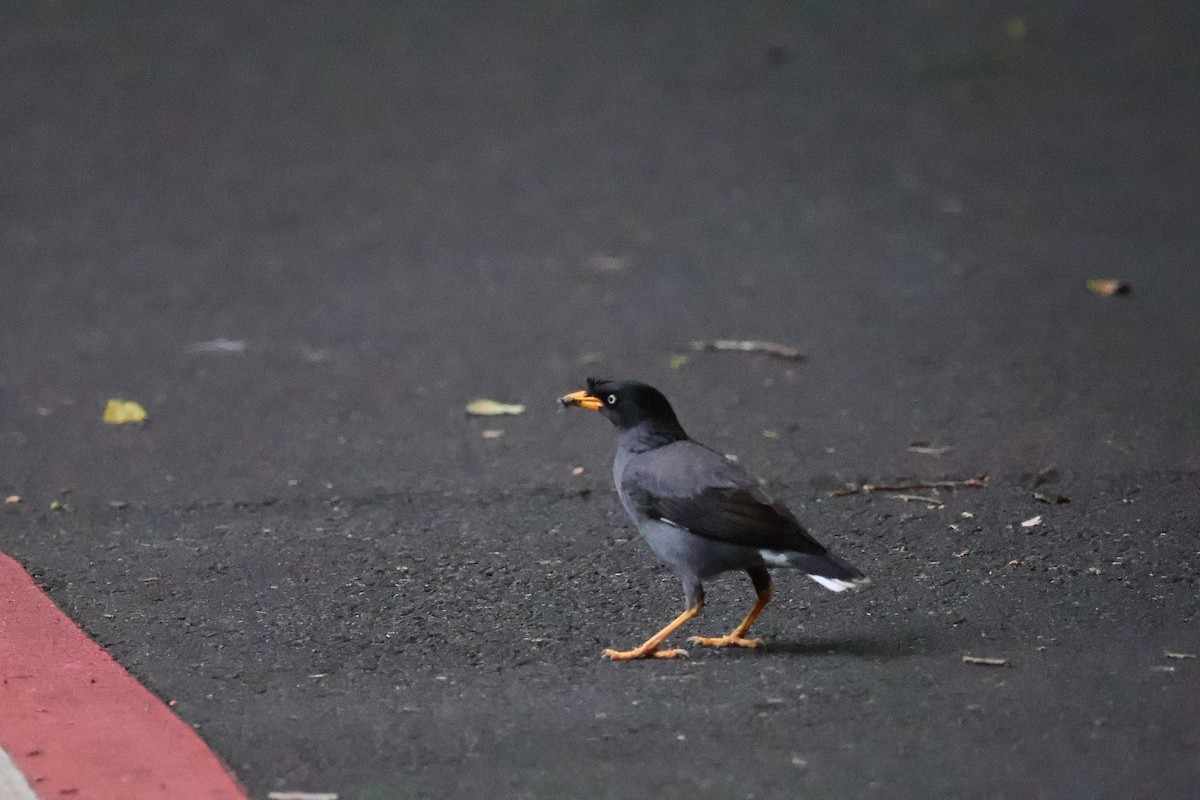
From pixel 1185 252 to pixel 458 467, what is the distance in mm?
4460

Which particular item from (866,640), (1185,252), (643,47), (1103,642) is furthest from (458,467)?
(643,47)

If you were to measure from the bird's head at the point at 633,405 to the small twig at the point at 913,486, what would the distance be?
3.76 feet

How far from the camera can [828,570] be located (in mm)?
4168

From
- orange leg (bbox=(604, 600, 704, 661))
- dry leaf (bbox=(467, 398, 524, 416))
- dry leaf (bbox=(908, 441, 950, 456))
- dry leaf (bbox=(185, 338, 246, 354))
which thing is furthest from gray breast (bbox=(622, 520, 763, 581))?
dry leaf (bbox=(185, 338, 246, 354))

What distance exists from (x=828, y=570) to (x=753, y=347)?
126 inches

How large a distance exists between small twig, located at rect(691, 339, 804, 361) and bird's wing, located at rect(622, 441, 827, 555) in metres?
2.69

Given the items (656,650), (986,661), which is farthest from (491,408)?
(986,661)

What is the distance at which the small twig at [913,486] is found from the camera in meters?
5.61

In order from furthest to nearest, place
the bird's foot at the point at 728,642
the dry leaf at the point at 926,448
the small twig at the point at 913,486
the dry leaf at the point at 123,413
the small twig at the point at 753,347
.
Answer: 1. the small twig at the point at 753,347
2. the dry leaf at the point at 123,413
3. the dry leaf at the point at 926,448
4. the small twig at the point at 913,486
5. the bird's foot at the point at 728,642

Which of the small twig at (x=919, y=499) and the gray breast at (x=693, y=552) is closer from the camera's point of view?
the gray breast at (x=693, y=552)

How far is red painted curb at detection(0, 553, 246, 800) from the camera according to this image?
363 cm

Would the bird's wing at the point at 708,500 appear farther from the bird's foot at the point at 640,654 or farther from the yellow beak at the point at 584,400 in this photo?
the bird's foot at the point at 640,654

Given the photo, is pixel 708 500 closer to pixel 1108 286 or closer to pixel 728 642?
pixel 728 642

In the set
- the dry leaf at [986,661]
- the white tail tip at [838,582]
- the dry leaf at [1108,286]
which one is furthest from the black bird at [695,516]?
→ the dry leaf at [1108,286]
